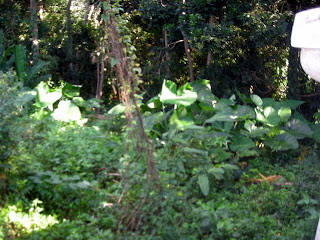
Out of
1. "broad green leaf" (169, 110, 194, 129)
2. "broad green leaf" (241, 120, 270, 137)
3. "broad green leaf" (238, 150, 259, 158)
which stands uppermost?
"broad green leaf" (169, 110, 194, 129)

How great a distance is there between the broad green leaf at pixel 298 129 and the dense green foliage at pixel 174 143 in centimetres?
2

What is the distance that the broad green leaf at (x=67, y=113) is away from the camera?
6.17 metres

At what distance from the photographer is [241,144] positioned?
199 inches

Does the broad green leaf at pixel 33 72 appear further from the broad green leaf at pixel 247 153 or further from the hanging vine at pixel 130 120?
the hanging vine at pixel 130 120

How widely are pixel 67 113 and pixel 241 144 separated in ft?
9.06

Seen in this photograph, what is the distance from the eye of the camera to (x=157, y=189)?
122 inches

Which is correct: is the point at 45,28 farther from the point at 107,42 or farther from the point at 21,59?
the point at 107,42

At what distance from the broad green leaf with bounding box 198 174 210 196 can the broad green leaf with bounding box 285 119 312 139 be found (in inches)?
90.9

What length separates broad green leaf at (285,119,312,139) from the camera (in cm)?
559

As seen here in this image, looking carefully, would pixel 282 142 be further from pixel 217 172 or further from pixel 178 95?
pixel 217 172

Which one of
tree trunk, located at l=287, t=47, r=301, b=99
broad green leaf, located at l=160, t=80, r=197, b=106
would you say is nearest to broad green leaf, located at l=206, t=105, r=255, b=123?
broad green leaf, located at l=160, t=80, r=197, b=106

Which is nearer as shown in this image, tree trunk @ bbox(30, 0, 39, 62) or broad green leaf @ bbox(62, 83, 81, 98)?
broad green leaf @ bbox(62, 83, 81, 98)

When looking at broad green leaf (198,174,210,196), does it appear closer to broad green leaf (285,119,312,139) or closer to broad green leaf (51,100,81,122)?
broad green leaf (285,119,312,139)

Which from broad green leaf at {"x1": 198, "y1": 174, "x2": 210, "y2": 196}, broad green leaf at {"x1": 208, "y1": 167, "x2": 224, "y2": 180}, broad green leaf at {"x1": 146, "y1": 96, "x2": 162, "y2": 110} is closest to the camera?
broad green leaf at {"x1": 198, "y1": 174, "x2": 210, "y2": 196}
